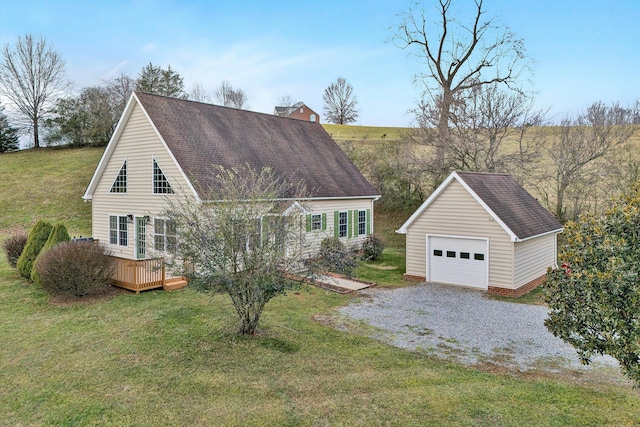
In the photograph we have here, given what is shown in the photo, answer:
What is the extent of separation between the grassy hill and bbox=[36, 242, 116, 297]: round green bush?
1690 cm

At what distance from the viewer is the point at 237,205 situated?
8.15m

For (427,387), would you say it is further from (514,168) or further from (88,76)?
(88,76)

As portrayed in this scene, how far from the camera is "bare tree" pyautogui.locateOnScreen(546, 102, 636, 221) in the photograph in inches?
849

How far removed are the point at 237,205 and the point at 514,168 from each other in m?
19.3

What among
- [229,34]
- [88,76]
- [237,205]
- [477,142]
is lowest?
[237,205]

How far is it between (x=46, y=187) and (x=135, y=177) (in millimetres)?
23702

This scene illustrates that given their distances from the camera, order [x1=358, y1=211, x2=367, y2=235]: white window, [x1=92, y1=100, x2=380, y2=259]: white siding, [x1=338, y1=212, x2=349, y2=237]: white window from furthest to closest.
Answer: [x1=358, y1=211, x2=367, y2=235]: white window, [x1=338, y1=212, x2=349, y2=237]: white window, [x1=92, y1=100, x2=380, y2=259]: white siding

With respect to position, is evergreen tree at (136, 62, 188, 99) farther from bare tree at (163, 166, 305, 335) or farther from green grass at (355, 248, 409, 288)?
bare tree at (163, 166, 305, 335)

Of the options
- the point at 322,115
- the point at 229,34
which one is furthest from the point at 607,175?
the point at 322,115

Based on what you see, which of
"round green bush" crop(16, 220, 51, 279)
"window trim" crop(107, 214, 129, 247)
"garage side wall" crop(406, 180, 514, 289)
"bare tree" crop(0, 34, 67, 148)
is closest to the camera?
"garage side wall" crop(406, 180, 514, 289)

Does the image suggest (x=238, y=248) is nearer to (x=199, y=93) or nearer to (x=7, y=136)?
(x=7, y=136)

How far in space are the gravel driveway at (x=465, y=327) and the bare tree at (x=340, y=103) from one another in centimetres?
4958

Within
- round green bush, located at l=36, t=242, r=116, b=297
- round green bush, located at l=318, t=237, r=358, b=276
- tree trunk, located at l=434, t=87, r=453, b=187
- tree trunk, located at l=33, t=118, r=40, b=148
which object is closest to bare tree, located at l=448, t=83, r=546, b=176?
tree trunk, located at l=434, t=87, r=453, b=187

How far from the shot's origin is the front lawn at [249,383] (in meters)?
5.61
